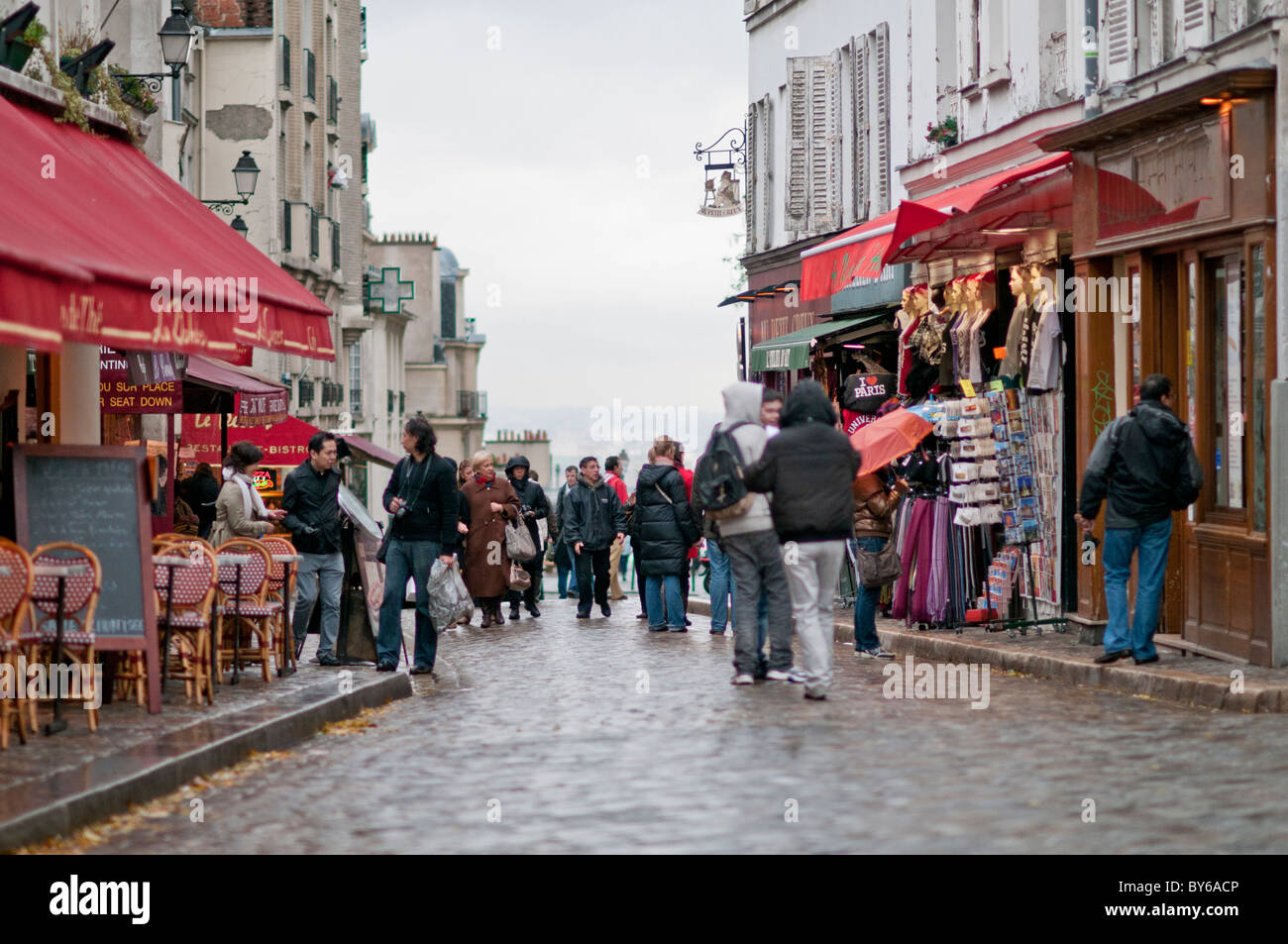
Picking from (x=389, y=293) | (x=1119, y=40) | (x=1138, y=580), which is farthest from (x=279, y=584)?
(x=389, y=293)

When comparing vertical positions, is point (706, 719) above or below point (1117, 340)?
below

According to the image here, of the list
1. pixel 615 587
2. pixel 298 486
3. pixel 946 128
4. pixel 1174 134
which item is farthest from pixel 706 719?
pixel 615 587

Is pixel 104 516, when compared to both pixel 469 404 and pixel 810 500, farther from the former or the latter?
pixel 469 404

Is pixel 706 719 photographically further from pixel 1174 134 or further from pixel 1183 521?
pixel 1174 134

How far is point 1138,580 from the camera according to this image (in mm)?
13023

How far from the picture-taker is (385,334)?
58.7m

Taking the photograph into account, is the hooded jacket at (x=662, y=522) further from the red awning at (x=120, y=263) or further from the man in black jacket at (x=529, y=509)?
the red awning at (x=120, y=263)

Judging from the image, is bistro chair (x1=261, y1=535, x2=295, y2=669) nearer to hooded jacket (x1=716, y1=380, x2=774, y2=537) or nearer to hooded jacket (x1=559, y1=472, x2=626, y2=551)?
hooded jacket (x1=716, y1=380, x2=774, y2=537)

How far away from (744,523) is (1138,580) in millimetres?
2626

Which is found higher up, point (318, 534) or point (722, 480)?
point (722, 480)

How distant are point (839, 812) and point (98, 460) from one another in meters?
5.15

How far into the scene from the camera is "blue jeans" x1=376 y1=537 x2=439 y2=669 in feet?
46.1

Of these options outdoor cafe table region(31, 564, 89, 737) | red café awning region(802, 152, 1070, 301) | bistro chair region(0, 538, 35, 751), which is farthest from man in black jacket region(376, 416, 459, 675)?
red café awning region(802, 152, 1070, 301)

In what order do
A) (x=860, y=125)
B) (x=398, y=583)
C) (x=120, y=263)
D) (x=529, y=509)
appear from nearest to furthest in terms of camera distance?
1. (x=120, y=263)
2. (x=398, y=583)
3. (x=529, y=509)
4. (x=860, y=125)
